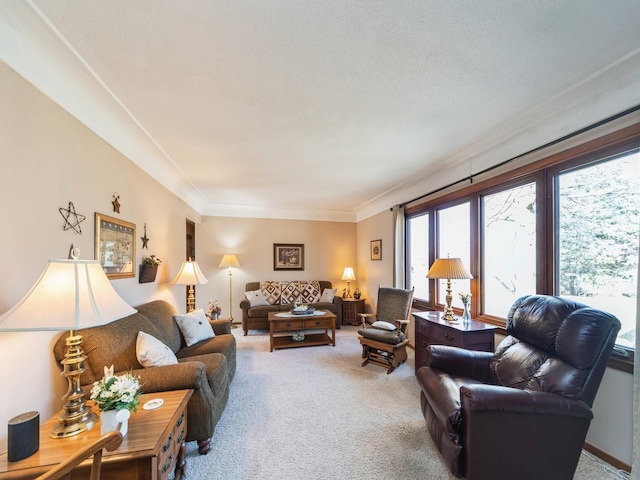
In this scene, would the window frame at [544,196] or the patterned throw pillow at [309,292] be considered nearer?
the window frame at [544,196]

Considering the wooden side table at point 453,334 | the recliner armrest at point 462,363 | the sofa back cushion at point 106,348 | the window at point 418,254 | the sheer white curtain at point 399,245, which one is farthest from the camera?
the sheer white curtain at point 399,245

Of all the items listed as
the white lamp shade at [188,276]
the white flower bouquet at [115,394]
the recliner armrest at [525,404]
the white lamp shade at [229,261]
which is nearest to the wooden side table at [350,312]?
the white lamp shade at [229,261]

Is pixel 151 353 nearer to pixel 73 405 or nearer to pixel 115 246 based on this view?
pixel 73 405

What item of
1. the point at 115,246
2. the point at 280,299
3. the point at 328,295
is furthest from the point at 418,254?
the point at 115,246

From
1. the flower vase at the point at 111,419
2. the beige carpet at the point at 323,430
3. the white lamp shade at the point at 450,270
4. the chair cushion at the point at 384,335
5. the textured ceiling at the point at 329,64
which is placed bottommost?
the beige carpet at the point at 323,430

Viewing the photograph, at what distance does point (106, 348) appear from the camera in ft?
6.20

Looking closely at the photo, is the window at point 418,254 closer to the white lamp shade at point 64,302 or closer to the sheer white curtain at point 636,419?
the sheer white curtain at point 636,419

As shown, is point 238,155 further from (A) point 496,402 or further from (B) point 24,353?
(A) point 496,402

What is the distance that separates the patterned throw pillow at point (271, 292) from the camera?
19.0 ft

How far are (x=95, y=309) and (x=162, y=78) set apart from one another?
1501 millimetres

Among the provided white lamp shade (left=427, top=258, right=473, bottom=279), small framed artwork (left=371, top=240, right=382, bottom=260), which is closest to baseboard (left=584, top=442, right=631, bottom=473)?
white lamp shade (left=427, top=258, right=473, bottom=279)

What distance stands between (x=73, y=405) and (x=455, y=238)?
391 centimetres

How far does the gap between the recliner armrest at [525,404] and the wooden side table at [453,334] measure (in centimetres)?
100

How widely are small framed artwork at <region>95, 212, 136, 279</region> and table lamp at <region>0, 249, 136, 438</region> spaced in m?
0.84
